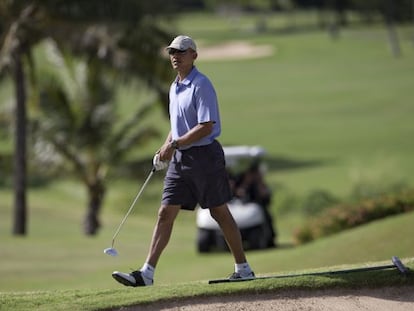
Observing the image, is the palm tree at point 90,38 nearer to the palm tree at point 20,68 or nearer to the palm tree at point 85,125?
the palm tree at point 20,68

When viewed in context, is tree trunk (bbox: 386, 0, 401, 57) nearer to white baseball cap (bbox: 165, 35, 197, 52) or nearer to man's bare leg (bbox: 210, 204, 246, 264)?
man's bare leg (bbox: 210, 204, 246, 264)

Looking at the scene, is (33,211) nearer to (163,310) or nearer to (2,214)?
(2,214)

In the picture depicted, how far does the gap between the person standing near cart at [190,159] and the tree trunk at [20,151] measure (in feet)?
51.8

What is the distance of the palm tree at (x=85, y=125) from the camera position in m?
27.3

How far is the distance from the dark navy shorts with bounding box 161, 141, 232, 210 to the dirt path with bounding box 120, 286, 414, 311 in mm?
806

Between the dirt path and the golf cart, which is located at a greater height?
the golf cart

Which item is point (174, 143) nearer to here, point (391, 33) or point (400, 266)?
point (400, 266)

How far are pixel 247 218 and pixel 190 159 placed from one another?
11439 mm

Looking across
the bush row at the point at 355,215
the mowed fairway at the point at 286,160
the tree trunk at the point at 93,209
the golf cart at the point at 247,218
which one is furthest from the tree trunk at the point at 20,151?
the bush row at the point at 355,215

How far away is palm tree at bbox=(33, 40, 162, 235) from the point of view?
2727 cm

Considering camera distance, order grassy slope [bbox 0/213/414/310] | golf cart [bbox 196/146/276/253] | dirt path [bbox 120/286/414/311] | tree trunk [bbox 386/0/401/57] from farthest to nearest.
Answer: tree trunk [bbox 386/0/401/57] < golf cart [bbox 196/146/276/253] < grassy slope [bbox 0/213/414/310] < dirt path [bbox 120/286/414/311]

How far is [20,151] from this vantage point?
80.4 ft

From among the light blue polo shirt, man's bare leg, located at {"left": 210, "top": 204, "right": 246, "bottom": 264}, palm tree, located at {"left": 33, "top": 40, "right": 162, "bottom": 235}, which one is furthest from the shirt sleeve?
palm tree, located at {"left": 33, "top": 40, "right": 162, "bottom": 235}

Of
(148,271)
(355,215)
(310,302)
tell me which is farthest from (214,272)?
(310,302)
